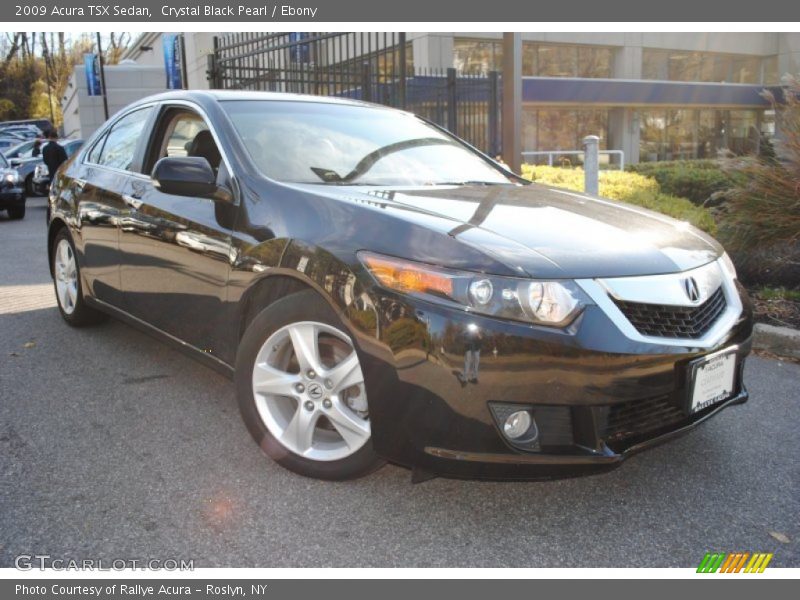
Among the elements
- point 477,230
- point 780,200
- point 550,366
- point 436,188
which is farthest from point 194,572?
point 780,200

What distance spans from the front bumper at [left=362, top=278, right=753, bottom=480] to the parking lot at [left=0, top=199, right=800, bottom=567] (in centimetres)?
28

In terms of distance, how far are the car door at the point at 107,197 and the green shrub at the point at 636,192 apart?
3.54 meters

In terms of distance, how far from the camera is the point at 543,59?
26781 mm

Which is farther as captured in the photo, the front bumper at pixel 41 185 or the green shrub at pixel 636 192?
the front bumper at pixel 41 185

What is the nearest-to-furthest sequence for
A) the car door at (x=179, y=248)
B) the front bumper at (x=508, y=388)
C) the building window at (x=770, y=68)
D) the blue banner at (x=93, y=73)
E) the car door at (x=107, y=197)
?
the front bumper at (x=508, y=388), the car door at (x=179, y=248), the car door at (x=107, y=197), the blue banner at (x=93, y=73), the building window at (x=770, y=68)

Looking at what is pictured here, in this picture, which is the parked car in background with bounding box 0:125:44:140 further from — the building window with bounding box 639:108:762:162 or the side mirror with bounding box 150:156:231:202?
the side mirror with bounding box 150:156:231:202

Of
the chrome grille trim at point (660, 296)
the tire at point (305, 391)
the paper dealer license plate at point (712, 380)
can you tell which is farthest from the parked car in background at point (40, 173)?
the paper dealer license plate at point (712, 380)

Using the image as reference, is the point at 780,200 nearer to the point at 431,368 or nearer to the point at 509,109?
the point at 509,109

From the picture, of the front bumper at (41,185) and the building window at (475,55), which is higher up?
the building window at (475,55)

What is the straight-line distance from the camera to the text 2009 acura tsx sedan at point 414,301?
235 centimetres

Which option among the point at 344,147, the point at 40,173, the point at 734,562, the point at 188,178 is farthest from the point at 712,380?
the point at 40,173

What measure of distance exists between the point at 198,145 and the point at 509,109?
417 centimetres

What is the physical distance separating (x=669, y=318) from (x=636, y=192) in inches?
289

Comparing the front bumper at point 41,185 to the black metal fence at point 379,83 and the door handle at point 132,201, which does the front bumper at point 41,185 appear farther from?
the door handle at point 132,201
